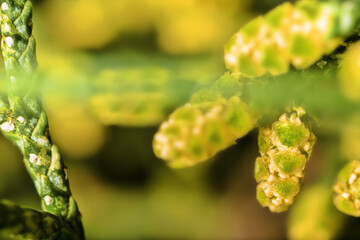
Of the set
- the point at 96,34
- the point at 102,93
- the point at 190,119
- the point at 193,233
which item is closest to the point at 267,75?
the point at 190,119

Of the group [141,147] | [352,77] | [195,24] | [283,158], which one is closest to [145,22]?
[195,24]

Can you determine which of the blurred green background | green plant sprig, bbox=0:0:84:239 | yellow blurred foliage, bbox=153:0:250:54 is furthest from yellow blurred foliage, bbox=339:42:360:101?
green plant sprig, bbox=0:0:84:239

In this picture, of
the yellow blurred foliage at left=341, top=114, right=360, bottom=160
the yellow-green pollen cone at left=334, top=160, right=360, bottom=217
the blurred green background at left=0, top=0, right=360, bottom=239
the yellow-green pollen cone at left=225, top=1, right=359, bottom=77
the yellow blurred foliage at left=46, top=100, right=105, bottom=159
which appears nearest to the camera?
the yellow-green pollen cone at left=225, top=1, right=359, bottom=77

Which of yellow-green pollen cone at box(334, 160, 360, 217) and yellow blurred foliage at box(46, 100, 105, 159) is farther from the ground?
yellow blurred foliage at box(46, 100, 105, 159)

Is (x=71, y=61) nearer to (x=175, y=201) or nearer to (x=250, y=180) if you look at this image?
(x=175, y=201)

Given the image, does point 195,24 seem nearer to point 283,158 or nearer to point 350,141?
point 350,141

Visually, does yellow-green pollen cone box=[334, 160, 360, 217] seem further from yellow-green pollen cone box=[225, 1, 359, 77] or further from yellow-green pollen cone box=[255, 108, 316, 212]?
yellow-green pollen cone box=[225, 1, 359, 77]

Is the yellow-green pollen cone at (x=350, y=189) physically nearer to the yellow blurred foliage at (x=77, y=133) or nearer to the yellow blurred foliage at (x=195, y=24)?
the yellow blurred foliage at (x=195, y=24)
